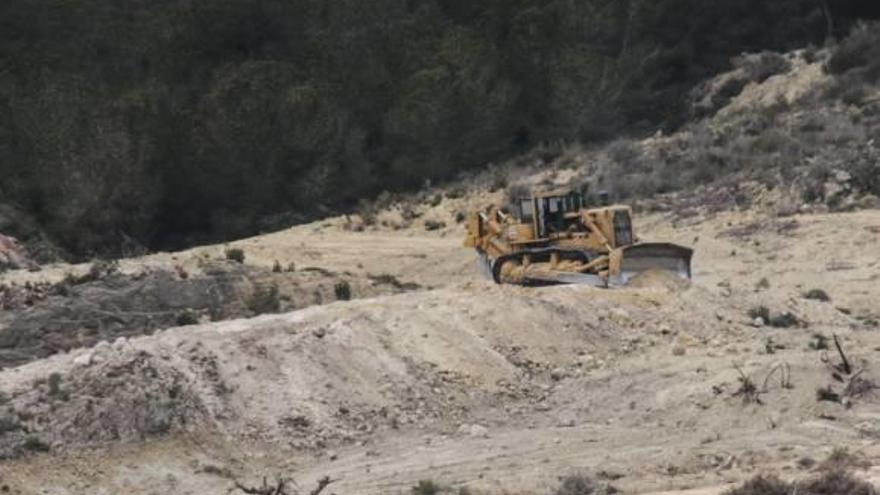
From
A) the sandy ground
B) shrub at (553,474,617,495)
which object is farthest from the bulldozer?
shrub at (553,474,617,495)

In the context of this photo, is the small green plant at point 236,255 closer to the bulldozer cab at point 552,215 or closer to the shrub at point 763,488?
the bulldozer cab at point 552,215

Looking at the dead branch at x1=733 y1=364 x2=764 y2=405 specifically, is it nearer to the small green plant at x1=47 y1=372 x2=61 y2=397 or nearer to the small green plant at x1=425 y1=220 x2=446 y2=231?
the small green plant at x1=47 y1=372 x2=61 y2=397

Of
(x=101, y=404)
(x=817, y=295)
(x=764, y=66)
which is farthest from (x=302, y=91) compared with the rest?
(x=101, y=404)

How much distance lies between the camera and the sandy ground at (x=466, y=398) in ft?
43.2

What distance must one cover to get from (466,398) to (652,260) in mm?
5467

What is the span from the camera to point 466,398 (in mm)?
15867

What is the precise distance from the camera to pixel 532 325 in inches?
698

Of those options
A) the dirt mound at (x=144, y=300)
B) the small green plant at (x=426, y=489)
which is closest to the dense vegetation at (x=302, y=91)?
the dirt mound at (x=144, y=300)

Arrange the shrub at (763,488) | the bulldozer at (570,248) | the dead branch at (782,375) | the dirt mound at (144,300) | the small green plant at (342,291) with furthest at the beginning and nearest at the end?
the small green plant at (342,291)
the dirt mound at (144,300)
the bulldozer at (570,248)
the dead branch at (782,375)
the shrub at (763,488)

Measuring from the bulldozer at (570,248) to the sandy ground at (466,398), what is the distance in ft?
2.06

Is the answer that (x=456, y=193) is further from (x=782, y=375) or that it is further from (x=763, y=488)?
(x=763, y=488)

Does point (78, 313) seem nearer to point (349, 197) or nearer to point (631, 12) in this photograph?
point (349, 197)

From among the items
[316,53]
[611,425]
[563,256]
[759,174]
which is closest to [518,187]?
[759,174]

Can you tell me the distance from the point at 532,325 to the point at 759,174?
1458 centimetres
